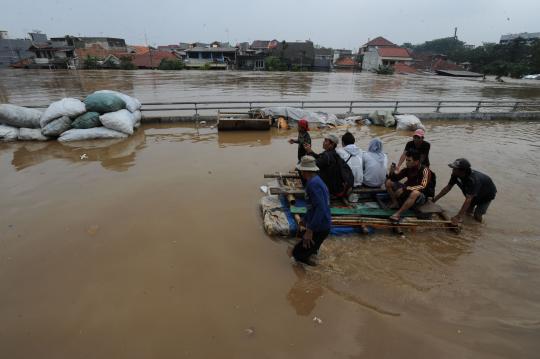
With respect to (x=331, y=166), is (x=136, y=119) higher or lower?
lower

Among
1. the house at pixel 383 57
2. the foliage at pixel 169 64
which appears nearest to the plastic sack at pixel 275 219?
the foliage at pixel 169 64

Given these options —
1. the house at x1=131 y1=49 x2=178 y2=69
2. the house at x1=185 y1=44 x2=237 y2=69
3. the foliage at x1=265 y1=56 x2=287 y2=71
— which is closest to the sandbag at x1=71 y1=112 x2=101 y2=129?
the house at x1=131 y1=49 x2=178 y2=69

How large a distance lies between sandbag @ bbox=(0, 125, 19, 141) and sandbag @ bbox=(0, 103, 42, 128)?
0.61 ft

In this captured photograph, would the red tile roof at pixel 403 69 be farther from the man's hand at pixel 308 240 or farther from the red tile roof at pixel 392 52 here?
the man's hand at pixel 308 240

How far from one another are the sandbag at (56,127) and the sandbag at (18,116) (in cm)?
53

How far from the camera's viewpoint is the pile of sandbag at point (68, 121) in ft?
27.4

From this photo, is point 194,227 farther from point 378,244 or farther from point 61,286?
point 378,244

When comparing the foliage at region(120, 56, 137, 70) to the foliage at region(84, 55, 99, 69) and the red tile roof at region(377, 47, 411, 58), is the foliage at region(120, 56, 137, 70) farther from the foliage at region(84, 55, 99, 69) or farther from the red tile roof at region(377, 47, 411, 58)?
the red tile roof at region(377, 47, 411, 58)

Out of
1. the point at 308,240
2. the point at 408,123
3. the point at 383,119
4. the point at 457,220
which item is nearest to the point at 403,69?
the point at 383,119

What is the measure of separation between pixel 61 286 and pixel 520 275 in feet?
17.9

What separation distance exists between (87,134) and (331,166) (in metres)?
7.53

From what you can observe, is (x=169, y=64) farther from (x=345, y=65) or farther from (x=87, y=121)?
(x=87, y=121)

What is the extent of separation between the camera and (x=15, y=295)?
3148 millimetres

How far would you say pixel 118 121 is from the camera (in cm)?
862
